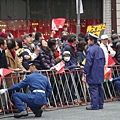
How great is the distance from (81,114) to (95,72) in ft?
4.67

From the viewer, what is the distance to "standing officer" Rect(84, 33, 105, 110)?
1587cm

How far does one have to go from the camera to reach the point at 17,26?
30453 mm

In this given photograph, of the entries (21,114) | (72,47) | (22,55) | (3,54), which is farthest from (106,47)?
(21,114)

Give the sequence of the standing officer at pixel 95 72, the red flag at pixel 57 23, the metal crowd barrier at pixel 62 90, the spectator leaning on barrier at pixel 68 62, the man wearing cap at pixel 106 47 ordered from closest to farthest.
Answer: the metal crowd barrier at pixel 62 90
the standing officer at pixel 95 72
the spectator leaning on barrier at pixel 68 62
the man wearing cap at pixel 106 47
the red flag at pixel 57 23

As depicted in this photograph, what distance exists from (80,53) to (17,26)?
12884 mm

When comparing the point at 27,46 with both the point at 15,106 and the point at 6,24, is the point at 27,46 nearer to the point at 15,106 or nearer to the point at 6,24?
the point at 15,106

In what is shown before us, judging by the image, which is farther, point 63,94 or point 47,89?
point 63,94

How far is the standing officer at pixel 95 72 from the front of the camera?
15873 mm

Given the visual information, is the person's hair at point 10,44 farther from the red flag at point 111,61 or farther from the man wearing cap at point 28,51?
the red flag at point 111,61

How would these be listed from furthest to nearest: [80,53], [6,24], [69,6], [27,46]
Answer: [69,6], [6,24], [80,53], [27,46]

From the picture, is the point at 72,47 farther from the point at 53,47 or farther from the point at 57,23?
the point at 57,23

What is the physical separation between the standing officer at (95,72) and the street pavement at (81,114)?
273 mm

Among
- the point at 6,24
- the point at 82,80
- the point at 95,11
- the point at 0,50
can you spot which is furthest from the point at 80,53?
the point at 95,11

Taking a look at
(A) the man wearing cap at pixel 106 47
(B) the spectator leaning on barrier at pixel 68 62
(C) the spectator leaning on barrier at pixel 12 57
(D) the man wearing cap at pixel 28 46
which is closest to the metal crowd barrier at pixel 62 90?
(B) the spectator leaning on barrier at pixel 68 62
